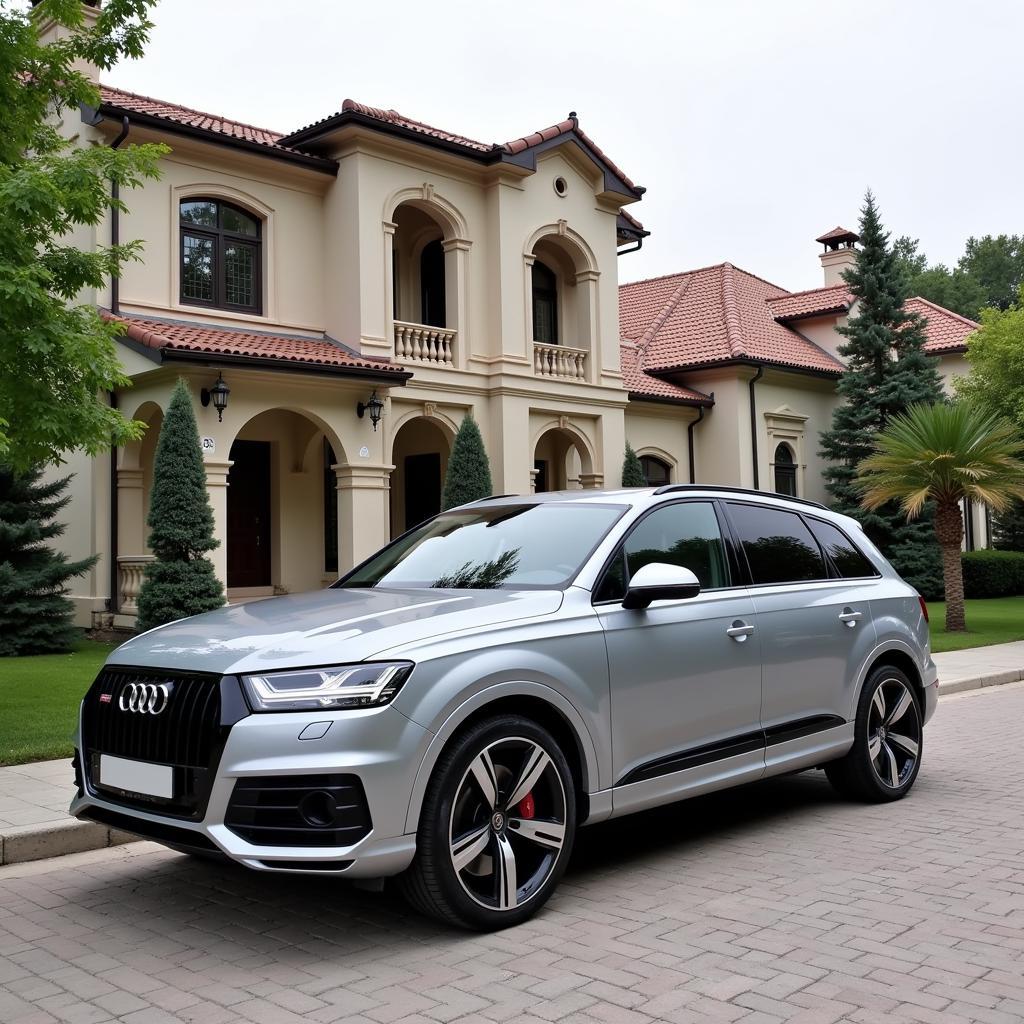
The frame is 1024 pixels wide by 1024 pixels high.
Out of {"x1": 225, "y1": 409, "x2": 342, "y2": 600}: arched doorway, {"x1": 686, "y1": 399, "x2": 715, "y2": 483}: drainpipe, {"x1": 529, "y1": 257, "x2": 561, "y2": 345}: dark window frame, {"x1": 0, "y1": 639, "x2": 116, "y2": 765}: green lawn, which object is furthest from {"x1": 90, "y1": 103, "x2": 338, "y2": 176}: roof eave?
{"x1": 686, "y1": 399, "x2": 715, "y2": 483}: drainpipe

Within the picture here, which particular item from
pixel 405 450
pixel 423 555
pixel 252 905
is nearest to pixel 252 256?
pixel 405 450

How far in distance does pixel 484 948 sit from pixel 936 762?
204 inches

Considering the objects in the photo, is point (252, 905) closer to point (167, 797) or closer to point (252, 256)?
point (167, 797)

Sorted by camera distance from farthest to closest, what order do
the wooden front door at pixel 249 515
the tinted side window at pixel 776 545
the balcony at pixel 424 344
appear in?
1. the wooden front door at pixel 249 515
2. the balcony at pixel 424 344
3. the tinted side window at pixel 776 545

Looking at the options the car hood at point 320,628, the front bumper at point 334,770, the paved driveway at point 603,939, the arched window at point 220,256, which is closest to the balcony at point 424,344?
the arched window at point 220,256

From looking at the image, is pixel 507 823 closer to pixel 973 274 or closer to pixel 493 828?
pixel 493 828

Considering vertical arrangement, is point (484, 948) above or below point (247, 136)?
below

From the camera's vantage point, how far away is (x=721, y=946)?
436cm

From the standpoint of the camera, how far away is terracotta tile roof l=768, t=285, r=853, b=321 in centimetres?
3166

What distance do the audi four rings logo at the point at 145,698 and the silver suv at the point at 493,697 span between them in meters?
0.01

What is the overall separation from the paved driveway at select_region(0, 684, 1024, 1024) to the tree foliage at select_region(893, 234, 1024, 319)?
74762 mm

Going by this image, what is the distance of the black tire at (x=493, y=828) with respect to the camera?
4.34 m

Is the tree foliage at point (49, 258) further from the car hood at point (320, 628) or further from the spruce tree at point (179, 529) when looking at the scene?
the spruce tree at point (179, 529)

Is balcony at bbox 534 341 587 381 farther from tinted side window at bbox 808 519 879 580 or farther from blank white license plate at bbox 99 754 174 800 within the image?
blank white license plate at bbox 99 754 174 800
